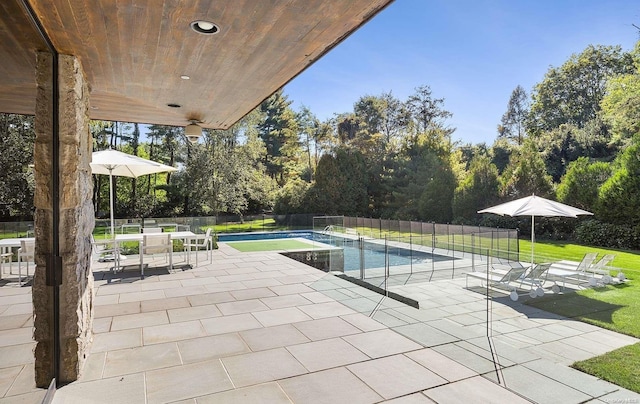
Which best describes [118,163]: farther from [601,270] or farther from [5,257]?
[601,270]

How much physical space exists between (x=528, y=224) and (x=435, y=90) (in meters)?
15.5

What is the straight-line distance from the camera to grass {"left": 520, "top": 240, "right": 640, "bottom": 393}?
3.33m

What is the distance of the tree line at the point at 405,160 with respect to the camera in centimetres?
1517

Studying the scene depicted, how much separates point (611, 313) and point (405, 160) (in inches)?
734

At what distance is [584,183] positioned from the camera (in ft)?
48.2

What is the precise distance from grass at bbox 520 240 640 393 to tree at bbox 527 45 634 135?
27714 mm

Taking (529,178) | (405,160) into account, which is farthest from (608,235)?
(405,160)

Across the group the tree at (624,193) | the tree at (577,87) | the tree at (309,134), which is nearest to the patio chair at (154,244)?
the tree at (624,193)

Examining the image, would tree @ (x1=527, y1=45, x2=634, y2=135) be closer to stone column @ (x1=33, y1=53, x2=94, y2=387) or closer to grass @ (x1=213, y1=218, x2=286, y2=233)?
grass @ (x1=213, y1=218, x2=286, y2=233)

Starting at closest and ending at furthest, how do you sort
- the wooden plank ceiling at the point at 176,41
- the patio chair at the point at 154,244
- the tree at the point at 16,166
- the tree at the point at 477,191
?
the tree at the point at 16,166 → the wooden plank ceiling at the point at 176,41 → the patio chair at the point at 154,244 → the tree at the point at 477,191

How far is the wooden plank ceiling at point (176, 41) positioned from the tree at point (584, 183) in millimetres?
14717

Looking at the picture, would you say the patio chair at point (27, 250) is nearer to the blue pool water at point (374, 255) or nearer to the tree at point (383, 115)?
the blue pool water at point (374, 255)

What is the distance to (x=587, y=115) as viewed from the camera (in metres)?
31.0

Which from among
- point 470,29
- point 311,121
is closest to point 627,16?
point 470,29
